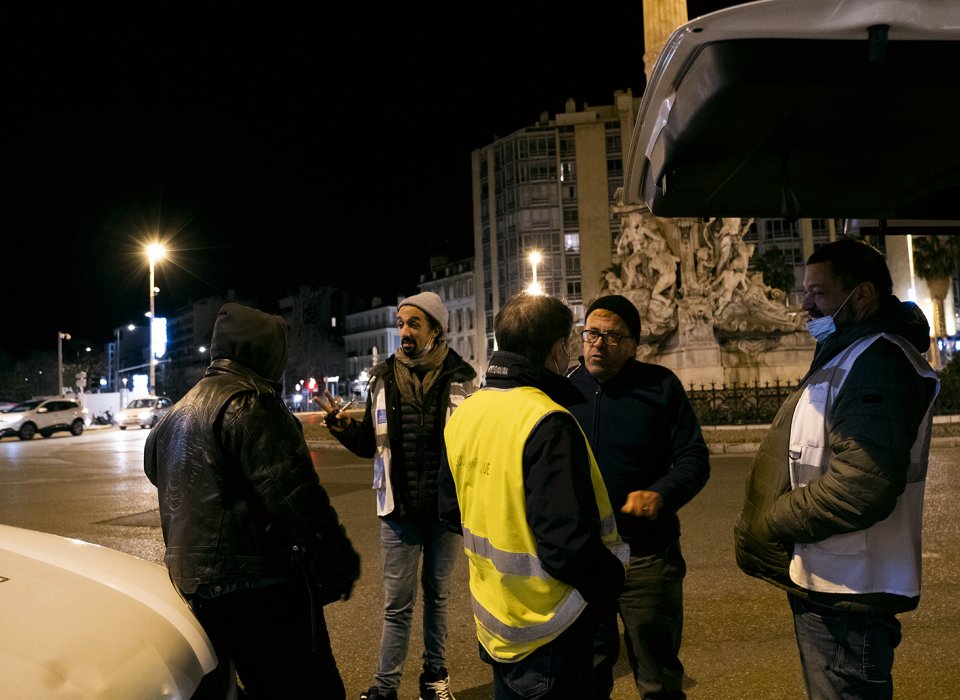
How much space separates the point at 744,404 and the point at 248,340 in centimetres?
1771

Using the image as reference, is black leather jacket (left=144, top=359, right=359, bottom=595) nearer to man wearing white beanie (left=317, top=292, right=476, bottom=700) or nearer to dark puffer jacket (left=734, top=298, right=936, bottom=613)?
man wearing white beanie (left=317, top=292, right=476, bottom=700)

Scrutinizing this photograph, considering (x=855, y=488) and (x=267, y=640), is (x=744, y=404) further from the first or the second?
(x=267, y=640)

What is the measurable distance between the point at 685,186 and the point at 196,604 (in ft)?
7.76

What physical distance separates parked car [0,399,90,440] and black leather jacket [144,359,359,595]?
113 feet

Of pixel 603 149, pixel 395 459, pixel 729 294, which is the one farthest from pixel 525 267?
pixel 395 459

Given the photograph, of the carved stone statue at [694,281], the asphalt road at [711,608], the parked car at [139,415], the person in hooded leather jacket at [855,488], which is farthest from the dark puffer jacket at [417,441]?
the parked car at [139,415]

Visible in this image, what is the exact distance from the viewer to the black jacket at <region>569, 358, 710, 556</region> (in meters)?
3.27

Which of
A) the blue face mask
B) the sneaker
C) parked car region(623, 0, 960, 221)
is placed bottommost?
the sneaker

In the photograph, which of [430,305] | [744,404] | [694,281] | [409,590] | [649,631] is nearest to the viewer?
[649,631]

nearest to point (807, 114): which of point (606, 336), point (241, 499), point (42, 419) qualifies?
point (606, 336)

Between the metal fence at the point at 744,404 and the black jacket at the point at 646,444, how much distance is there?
15782 millimetres

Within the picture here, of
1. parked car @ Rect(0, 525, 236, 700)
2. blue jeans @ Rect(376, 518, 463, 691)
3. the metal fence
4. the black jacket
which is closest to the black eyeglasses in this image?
the black jacket

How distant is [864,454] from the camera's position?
2.28m

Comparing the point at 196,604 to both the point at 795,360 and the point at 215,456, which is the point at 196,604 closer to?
the point at 215,456
